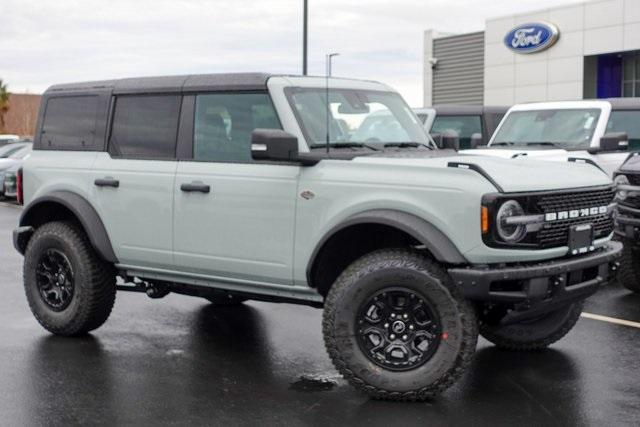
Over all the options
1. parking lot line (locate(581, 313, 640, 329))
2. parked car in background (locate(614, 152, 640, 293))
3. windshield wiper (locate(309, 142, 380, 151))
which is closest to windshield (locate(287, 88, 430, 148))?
windshield wiper (locate(309, 142, 380, 151))

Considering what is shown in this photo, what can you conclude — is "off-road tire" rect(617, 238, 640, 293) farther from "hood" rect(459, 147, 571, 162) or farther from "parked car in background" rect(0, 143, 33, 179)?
"parked car in background" rect(0, 143, 33, 179)

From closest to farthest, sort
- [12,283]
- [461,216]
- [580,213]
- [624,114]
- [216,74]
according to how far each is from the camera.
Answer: [461,216] < [580,213] < [216,74] < [12,283] < [624,114]

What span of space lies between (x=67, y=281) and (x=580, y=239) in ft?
12.4

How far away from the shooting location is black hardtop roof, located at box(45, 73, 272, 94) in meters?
6.23

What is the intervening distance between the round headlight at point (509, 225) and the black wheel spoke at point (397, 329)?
59 cm

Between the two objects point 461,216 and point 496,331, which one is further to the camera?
point 496,331

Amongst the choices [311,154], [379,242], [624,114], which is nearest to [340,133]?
[311,154]

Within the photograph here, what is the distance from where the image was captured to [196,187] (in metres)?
6.20

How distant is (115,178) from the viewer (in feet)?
22.0

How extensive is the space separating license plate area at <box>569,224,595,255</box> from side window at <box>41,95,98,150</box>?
357 cm

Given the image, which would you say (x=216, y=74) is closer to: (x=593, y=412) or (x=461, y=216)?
(x=461, y=216)

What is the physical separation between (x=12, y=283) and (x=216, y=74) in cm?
447

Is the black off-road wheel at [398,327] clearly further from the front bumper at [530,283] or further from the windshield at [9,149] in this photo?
the windshield at [9,149]

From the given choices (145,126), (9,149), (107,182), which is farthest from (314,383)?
(9,149)
